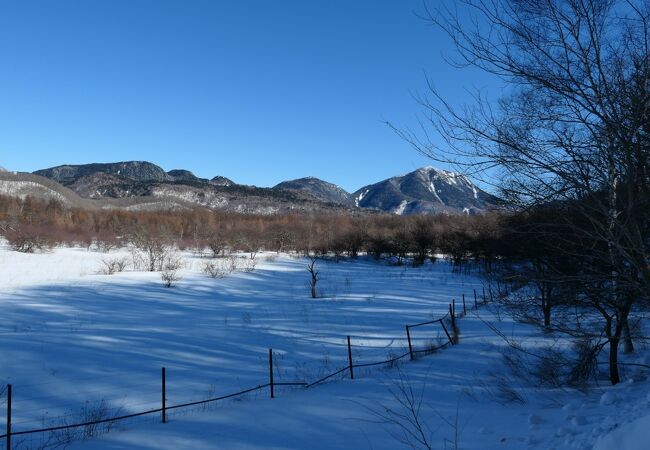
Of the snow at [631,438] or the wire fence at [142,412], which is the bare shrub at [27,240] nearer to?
the wire fence at [142,412]

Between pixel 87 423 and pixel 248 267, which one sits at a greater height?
pixel 248 267

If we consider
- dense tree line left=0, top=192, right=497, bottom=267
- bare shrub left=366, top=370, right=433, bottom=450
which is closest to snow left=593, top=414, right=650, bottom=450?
bare shrub left=366, top=370, right=433, bottom=450

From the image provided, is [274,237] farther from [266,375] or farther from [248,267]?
[266,375]

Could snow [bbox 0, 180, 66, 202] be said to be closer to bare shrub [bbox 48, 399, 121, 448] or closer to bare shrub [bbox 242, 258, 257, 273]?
bare shrub [bbox 242, 258, 257, 273]

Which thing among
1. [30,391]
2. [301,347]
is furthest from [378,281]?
[30,391]

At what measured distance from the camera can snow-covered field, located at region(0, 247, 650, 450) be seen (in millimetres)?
6344

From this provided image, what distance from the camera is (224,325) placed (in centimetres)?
2034

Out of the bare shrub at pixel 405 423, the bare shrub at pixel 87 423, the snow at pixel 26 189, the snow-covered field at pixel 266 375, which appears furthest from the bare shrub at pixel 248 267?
the snow at pixel 26 189

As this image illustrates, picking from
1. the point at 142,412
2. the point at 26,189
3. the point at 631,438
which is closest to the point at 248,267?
the point at 142,412

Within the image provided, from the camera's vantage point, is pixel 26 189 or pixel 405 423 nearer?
pixel 405 423

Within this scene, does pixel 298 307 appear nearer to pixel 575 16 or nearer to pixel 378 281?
pixel 378 281

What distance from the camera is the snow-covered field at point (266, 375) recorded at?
6.34 meters

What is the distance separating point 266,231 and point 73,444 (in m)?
84.0

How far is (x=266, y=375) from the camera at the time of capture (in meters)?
12.2
